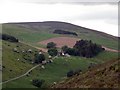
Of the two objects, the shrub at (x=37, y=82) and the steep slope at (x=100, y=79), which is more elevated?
the steep slope at (x=100, y=79)

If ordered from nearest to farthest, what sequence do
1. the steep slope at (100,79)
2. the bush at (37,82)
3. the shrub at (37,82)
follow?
the steep slope at (100,79) < the shrub at (37,82) < the bush at (37,82)

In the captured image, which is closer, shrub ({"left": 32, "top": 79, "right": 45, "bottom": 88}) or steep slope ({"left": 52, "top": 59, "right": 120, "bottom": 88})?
steep slope ({"left": 52, "top": 59, "right": 120, "bottom": 88})

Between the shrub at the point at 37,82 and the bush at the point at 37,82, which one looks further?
the bush at the point at 37,82

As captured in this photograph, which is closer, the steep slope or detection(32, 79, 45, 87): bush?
the steep slope

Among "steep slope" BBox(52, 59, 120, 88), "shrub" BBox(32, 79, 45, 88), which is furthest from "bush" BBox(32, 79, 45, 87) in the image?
"steep slope" BBox(52, 59, 120, 88)

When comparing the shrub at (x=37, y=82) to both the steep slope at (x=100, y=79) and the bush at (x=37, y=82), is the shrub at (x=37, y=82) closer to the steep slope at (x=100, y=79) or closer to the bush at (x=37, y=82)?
the bush at (x=37, y=82)

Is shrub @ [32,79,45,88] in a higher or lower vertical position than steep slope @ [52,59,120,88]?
lower

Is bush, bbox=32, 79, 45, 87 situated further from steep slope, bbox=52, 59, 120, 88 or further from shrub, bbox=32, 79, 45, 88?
steep slope, bbox=52, 59, 120, 88

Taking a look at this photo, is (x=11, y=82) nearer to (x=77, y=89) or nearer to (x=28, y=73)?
Answer: (x=28, y=73)

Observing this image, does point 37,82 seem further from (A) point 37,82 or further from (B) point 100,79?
(B) point 100,79

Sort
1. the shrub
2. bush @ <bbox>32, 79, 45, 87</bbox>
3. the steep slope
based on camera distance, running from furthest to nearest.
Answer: bush @ <bbox>32, 79, 45, 87</bbox>, the shrub, the steep slope

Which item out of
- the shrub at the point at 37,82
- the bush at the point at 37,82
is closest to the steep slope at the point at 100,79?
the shrub at the point at 37,82

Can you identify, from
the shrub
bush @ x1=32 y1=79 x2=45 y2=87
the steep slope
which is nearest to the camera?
the steep slope

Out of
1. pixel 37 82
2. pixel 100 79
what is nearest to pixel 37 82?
pixel 37 82
